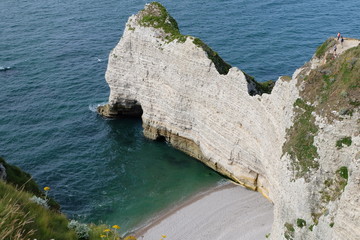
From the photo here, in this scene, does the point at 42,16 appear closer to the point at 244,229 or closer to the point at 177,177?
the point at 177,177

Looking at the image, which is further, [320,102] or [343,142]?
[320,102]

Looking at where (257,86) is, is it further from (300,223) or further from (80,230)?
(80,230)

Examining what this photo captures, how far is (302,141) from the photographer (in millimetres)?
28219

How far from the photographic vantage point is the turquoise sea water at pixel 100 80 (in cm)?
4181

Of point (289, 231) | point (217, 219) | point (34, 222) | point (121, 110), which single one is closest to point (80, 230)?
point (34, 222)

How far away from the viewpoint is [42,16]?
77688mm

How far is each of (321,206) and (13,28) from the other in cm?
6532

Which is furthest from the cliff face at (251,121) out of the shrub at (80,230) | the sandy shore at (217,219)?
the shrub at (80,230)

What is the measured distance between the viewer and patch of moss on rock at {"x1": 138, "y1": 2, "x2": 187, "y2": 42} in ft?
141

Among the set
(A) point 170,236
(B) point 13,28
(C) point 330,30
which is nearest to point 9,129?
(A) point 170,236

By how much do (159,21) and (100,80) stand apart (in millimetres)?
18994

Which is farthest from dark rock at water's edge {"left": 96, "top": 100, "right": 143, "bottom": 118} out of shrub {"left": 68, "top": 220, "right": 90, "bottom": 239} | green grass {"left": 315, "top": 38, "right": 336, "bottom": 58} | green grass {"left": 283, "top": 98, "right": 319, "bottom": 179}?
shrub {"left": 68, "top": 220, "right": 90, "bottom": 239}

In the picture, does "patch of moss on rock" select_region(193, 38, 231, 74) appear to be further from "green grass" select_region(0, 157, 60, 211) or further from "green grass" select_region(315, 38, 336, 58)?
"green grass" select_region(0, 157, 60, 211)

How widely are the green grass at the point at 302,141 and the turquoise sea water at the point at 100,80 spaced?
14633mm
